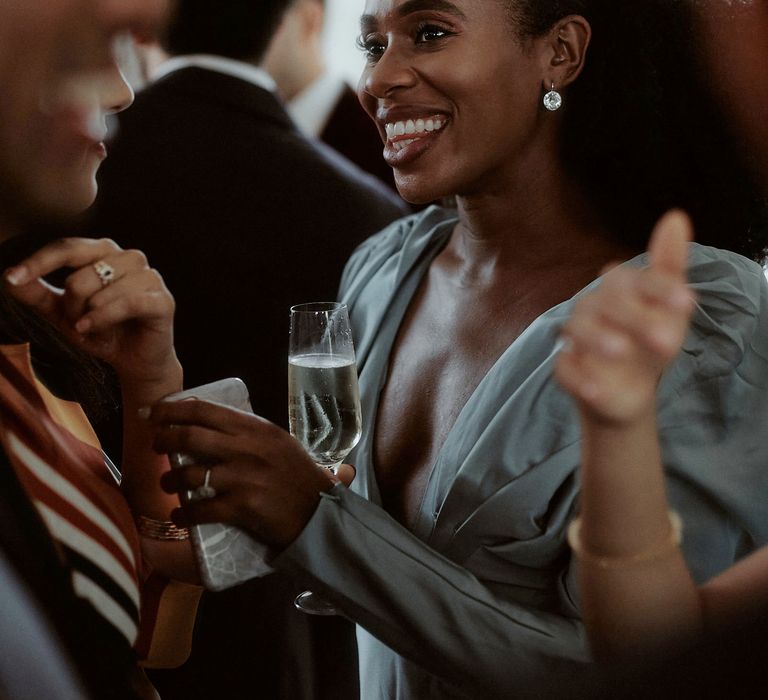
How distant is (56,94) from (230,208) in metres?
0.90

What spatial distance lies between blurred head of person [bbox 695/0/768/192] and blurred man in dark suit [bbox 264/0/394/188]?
1.51m

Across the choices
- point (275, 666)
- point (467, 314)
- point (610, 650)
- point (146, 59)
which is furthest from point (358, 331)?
point (146, 59)

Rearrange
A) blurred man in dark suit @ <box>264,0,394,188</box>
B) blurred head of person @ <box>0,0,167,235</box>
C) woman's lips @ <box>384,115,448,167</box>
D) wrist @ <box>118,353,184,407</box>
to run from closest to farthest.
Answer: blurred head of person @ <box>0,0,167,235</box>
wrist @ <box>118,353,184,407</box>
woman's lips @ <box>384,115,448,167</box>
blurred man in dark suit @ <box>264,0,394,188</box>

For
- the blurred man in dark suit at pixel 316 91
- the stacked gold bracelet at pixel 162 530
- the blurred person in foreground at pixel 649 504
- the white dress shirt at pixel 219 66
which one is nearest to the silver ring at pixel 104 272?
the stacked gold bracelet at pixel 162 530

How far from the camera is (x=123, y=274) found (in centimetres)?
86

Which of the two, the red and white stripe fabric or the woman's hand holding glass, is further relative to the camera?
the woman's hand holding glass

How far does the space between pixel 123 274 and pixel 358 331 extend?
594 mm

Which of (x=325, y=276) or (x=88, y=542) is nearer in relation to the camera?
(x=88, y=542)

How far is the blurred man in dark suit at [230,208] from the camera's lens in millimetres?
1523

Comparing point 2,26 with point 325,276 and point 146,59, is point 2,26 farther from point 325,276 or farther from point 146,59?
point 146,59

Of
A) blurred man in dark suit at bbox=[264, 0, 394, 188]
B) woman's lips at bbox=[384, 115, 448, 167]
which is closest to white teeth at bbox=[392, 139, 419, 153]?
woman's lips at bbox=[384, 115, 448, 167]

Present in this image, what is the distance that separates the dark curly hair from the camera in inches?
48.4

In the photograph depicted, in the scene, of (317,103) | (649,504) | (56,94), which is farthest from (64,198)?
(317,103)

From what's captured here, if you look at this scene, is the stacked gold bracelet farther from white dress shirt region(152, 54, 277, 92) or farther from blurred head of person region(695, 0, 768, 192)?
white dress shirt region(152, 54, 277, 92)
